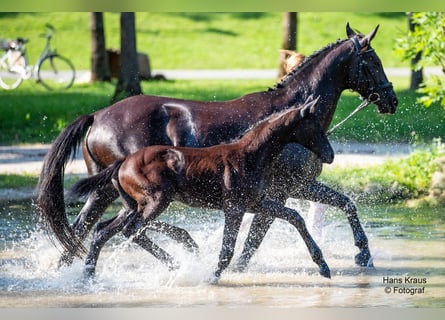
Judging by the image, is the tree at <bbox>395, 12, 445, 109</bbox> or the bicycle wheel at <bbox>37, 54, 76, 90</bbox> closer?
the tree at <bbox>395, 12, 445, 109</bbox>

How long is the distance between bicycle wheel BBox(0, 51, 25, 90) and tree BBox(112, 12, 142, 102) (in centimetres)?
266

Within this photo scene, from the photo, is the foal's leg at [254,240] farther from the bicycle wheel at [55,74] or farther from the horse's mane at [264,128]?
the bicycle wheel at [55,74]

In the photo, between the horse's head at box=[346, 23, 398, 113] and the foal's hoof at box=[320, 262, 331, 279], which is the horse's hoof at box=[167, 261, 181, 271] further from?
the horse's head at box=[346, 23, 398, 113]

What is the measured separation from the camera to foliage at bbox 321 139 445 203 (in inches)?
463

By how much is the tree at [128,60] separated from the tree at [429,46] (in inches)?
202

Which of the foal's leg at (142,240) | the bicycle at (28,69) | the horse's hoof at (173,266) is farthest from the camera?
the bicycle at (28,69)

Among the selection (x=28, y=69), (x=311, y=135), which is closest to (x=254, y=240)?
(x=311, y=135)

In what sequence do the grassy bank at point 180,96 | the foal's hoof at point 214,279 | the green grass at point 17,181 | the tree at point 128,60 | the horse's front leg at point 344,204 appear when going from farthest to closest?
the tree at point 128,60, the grassy bank at point 180,96, the green grass at point 17,181, the horse's front leg at point 344,204, the foal's hoof at point 214,279

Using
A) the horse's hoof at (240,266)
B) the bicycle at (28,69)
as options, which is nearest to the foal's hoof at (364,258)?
the horse's hoof at (240,266)

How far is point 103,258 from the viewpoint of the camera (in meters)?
9.30

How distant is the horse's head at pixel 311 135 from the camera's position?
815 cm

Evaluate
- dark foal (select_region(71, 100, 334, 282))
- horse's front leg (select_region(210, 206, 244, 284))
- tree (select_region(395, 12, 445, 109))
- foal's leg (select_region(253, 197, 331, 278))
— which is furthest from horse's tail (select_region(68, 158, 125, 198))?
tree (select_region(395, 12, 445, 109))

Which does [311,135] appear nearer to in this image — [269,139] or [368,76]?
[269,139]

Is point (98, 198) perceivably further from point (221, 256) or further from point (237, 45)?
point (237, 45)
